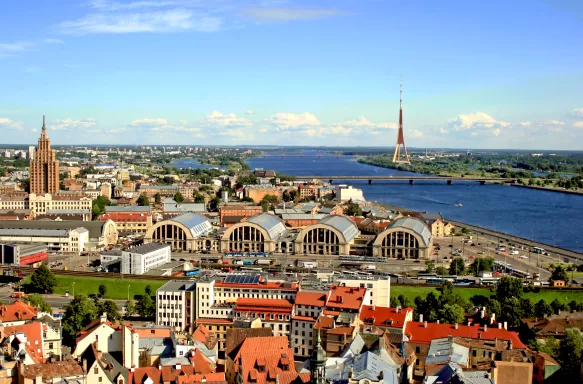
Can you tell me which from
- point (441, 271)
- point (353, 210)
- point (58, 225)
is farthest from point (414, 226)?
point (58, 225)

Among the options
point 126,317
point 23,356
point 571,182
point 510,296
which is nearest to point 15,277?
point 126,317

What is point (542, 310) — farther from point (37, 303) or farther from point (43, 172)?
point (43, 172)

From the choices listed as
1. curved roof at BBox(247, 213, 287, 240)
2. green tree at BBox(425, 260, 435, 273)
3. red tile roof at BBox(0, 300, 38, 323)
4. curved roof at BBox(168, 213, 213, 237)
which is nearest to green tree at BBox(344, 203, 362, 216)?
curved roof at BBox(247, 213, 287, 240)

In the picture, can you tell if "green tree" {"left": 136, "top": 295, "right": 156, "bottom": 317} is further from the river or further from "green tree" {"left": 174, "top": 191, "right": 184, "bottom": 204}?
"green tree" {"left": 174, "top": 191, "right": 184, "bottom": 204}

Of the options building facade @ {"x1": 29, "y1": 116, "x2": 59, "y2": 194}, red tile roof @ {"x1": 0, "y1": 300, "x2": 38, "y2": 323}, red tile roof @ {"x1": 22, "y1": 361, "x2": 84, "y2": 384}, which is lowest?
red tile roof @ {"x1": 0, "y1": 300, "x2": 38, "y2": 323}

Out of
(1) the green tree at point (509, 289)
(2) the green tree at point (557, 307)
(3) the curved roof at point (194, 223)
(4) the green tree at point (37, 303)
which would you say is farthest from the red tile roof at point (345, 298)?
(3) the curved roof at point (194, 223)

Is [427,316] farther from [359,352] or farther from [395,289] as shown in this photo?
[359,352]

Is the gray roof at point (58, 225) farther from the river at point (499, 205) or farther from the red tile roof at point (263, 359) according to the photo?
the river at point (499, 205)
